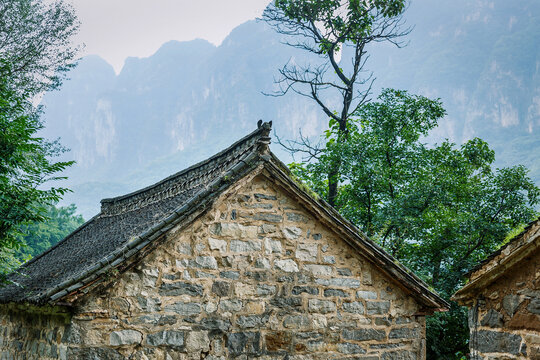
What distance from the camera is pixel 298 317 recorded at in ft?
24.5

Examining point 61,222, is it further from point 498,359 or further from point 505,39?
point 505,39

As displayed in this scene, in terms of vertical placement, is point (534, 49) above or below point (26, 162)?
above

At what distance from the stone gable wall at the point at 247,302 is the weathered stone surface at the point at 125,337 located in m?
0.01

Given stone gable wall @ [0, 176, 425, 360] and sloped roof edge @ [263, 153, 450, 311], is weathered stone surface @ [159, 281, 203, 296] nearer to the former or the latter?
stone gable wall @ [0, 176, 425, 360]

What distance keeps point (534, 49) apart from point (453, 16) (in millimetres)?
27801

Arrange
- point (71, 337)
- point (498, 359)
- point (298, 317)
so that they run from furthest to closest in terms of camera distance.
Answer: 1. point (298, 317)
2. point (71, 337)
3. point (498, 359)

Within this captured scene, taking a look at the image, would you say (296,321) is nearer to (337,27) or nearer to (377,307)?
(377,307)

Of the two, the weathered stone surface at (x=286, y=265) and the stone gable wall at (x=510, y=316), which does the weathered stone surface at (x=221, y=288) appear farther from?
the stone gable wall at (x=510, y=316)

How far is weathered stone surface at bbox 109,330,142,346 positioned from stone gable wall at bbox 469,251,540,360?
386cm

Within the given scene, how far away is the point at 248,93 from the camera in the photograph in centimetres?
14488

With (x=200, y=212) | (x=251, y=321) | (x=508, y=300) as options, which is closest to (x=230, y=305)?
(x=251, y=321)

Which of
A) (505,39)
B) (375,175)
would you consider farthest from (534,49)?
(375,175)

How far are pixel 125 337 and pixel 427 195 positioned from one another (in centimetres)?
1098

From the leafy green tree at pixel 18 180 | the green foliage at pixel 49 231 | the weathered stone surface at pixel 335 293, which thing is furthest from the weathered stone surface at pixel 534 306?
the green foliage at pixel 49 231
